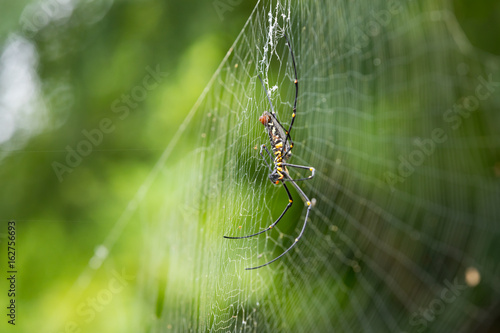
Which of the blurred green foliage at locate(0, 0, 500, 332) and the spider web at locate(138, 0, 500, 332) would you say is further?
the blurred green foliage at locate(0, 0, 500, 332)

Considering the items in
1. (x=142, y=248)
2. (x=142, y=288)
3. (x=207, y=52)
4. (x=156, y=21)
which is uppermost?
(x=156, y=21)

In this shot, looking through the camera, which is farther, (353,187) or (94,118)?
(94,118)

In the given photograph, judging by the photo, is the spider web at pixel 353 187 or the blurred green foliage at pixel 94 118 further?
the blurred green foliage at pixel 94 118

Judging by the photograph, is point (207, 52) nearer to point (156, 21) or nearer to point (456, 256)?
point (156, 21)

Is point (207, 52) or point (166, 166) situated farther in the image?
point (207, 52)

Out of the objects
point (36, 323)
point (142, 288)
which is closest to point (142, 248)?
point (142, 288)

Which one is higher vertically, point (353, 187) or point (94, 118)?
point (94, 118)

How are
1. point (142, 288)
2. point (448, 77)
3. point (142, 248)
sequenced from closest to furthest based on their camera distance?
1. point (448, 77)
2. point (142, 288)
3. point (142, 248)

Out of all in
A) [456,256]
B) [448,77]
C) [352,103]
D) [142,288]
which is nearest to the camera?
[448,77]
